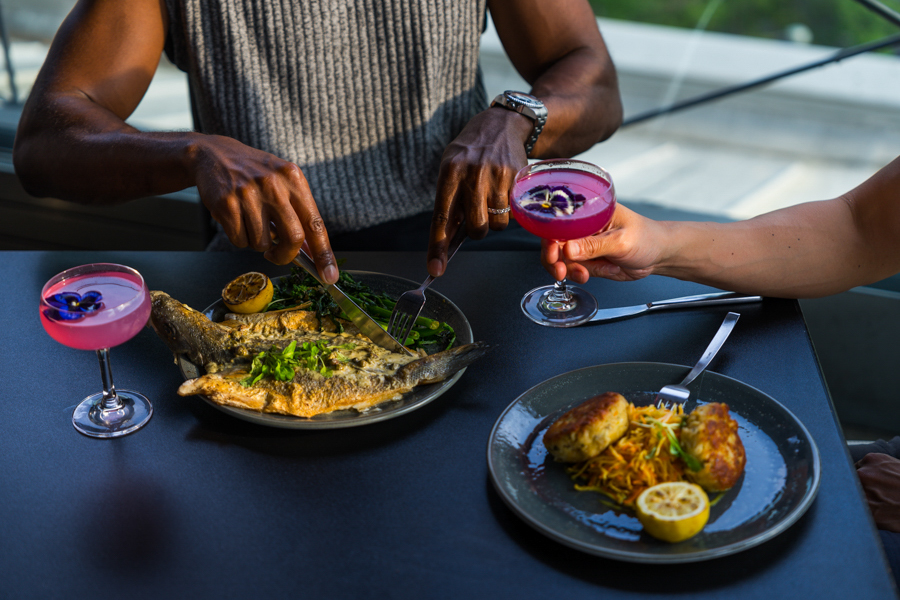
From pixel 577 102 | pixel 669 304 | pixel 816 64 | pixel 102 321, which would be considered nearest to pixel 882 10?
pixel 816 64

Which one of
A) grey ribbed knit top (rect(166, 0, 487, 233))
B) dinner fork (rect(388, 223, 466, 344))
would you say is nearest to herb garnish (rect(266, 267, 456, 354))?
dinner fork (rect(388, 223, 466, 344))

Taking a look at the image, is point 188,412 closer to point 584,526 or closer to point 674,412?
point 584,526

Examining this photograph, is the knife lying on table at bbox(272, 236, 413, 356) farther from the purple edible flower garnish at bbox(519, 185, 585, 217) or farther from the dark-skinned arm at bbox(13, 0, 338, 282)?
the purple edible flower garnish at bbox(519, 185, 585, 217)

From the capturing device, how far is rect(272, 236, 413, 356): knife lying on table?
4.75 ft

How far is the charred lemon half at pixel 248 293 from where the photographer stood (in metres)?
1.54

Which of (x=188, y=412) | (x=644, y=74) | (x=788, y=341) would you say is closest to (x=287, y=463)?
(x=188, y=412)

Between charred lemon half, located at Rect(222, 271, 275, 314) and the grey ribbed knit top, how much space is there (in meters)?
0.65

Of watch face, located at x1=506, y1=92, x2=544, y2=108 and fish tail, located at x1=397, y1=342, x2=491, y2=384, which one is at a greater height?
watch face, located at x1=506, y1=92, x2=544, y2=108

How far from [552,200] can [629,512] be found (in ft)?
2.10

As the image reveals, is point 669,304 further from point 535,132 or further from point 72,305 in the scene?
point 72,305

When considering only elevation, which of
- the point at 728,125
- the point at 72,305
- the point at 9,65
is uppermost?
the point at 72,305

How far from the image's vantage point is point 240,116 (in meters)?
2.19

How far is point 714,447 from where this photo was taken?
106 cm

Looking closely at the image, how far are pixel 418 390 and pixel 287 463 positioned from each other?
0.26 metres
